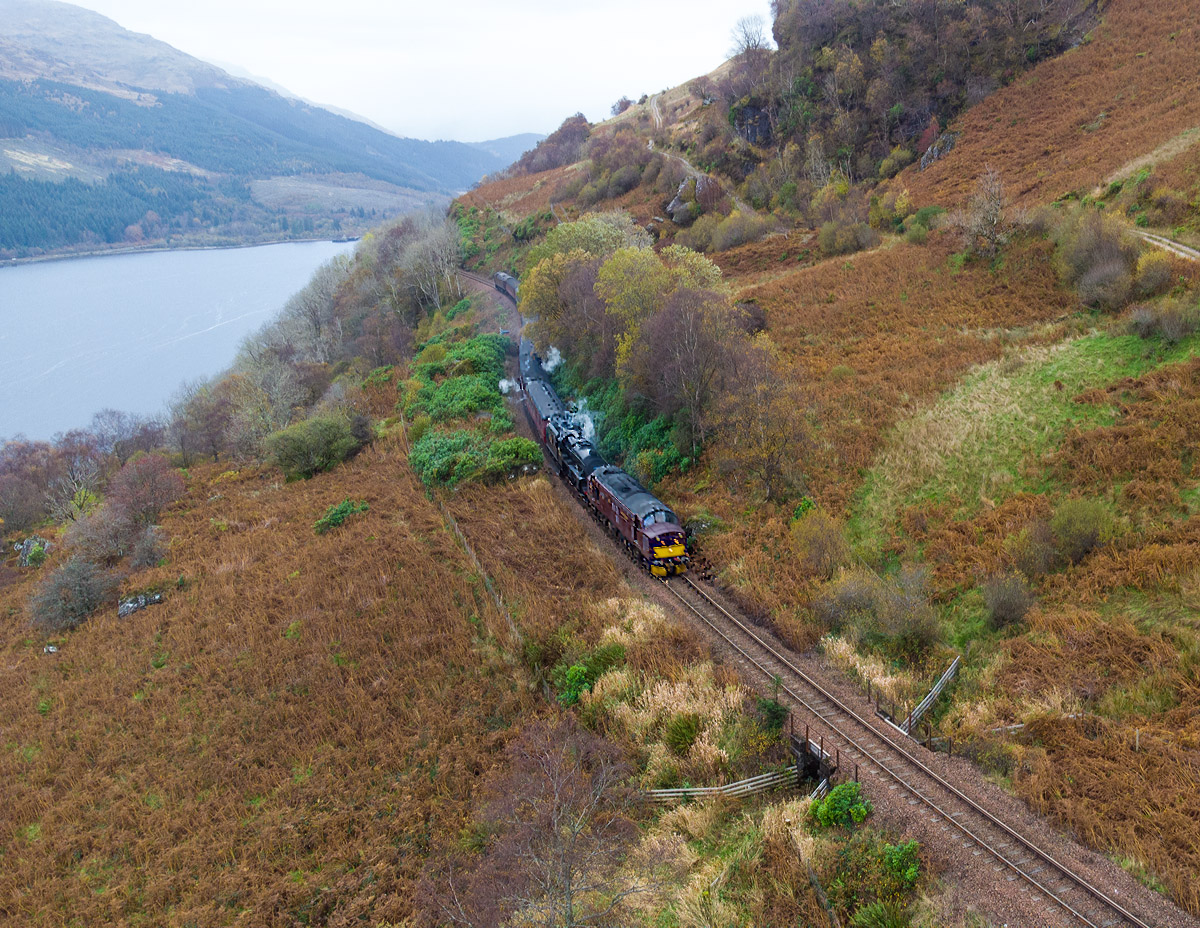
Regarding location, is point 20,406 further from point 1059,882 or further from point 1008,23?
point 1008,23

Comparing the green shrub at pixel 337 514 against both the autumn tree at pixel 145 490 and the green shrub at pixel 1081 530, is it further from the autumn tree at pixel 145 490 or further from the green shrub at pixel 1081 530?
the green shrub at pixel 1081 530

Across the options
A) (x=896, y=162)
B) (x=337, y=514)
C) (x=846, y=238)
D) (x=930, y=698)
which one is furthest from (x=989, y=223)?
(x=337, y=514)

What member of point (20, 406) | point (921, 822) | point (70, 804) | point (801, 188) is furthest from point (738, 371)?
point (20, 406)

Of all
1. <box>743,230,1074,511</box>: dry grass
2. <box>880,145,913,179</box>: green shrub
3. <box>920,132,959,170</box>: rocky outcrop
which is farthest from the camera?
<box>880,145,913,179</box>: green shrub

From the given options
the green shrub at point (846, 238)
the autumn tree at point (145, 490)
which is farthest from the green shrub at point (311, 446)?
the green shrub at point (846, 238)

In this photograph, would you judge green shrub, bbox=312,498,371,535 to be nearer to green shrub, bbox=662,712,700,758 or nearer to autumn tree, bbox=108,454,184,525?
autumn tree, bbox=108,454,184,525

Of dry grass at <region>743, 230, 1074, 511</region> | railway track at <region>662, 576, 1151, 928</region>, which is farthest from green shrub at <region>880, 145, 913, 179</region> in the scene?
railway track at <region>662, 576, 1151, 928</region>
